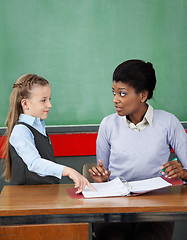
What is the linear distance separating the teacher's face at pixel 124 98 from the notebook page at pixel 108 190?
42 cm

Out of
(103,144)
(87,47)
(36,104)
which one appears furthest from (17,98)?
(87,47)

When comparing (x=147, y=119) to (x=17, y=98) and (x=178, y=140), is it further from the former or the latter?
(x=17, y=98)

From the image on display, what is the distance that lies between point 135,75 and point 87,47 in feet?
2.70

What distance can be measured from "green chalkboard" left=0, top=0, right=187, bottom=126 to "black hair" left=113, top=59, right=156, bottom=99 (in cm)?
74

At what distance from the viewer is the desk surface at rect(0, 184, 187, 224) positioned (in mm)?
1249

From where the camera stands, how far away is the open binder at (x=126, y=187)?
142 centimetres

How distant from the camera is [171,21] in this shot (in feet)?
8.38

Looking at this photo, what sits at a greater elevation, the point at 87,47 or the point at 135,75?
the point at 87,47

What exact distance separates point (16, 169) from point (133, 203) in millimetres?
693

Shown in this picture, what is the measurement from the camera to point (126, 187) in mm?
1473

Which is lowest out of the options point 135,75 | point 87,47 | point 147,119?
point 147,119

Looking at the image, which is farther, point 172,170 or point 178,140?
point 178,140

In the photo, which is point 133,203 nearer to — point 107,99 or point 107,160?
point 107,160

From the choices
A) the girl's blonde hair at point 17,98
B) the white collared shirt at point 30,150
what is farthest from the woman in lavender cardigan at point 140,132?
the girl's blonde hair at point 17,98
